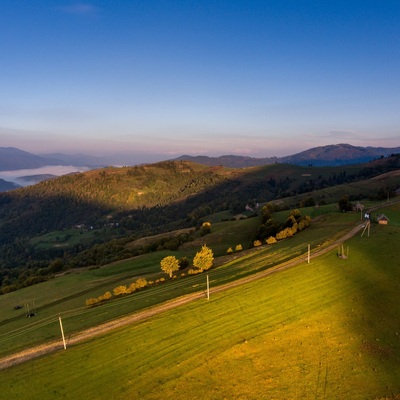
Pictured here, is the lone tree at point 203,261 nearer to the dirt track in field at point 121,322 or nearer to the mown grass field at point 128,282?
the mown grass field at point 128,282

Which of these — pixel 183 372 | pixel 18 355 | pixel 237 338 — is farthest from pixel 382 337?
pixel 18 355

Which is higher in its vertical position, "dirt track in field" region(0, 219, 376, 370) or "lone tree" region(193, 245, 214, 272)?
"dirt track in field" region(0, 219, 376, 370)

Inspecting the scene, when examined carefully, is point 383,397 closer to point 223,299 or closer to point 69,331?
point 223,299

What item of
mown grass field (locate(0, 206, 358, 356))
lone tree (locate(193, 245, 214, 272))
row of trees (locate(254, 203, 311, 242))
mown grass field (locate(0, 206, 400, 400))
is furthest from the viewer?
row of trees (locate(254, 203, 311, 242))

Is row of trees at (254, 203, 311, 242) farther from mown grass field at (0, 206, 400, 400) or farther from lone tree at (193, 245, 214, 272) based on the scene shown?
mown grass field at (0, 206, 400, 400)

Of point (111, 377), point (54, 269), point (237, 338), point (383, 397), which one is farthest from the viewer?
point (54, 269)

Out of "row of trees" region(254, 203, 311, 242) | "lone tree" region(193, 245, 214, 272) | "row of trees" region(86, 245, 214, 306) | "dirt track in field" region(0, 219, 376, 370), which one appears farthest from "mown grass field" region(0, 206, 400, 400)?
"row of trees" region(254, 203, 311, 242)

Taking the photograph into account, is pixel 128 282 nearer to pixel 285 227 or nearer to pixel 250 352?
pixel 285 227

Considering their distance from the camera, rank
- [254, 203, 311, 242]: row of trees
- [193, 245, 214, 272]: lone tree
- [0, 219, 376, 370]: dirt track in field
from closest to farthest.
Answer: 1. [0, 219, 376, 370]: dirt track in field
2. [193, 245, 214, 272]: lone tree
3. [254, 203, 311, 242]: row of trees

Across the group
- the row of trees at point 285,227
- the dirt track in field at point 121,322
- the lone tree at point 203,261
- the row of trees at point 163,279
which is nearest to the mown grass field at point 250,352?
the dirt track in field at point 121,322
